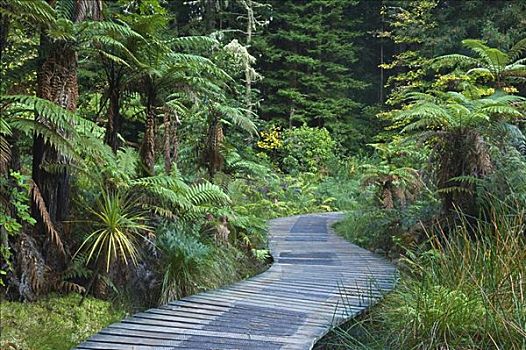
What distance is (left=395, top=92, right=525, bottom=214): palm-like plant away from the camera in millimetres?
5461

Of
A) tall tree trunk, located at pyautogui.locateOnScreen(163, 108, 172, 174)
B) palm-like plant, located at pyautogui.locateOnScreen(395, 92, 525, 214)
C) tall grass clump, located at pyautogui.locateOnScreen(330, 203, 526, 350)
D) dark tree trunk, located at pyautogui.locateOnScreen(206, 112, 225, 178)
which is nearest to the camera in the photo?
tall grass clump, located at pyautogui.locateOnScreen(330, 203, 526, 350)

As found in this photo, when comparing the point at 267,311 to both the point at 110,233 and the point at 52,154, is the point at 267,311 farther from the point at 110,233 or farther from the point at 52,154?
the point at 52,154

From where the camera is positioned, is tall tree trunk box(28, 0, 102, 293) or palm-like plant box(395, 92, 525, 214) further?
palm-like plant box(395, 92, 525, 214)

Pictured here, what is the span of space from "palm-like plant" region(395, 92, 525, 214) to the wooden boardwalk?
120 cm

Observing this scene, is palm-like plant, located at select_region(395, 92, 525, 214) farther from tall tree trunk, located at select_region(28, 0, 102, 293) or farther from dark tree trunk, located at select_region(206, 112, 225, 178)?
tall tree trunk, located at select_region(28, 0, 102, 293)

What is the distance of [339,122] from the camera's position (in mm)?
19297

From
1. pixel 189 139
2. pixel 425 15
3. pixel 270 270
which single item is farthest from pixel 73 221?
pixel 425 15

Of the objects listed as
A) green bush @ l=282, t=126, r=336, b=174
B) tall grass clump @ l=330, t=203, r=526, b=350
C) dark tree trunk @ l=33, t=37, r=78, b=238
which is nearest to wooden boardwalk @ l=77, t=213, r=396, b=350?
tall grass clump @ l=330, t=203, r=526, b=350

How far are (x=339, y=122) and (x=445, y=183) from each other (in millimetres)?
13695

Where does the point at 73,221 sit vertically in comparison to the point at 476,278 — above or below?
above

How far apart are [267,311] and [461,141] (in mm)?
3370

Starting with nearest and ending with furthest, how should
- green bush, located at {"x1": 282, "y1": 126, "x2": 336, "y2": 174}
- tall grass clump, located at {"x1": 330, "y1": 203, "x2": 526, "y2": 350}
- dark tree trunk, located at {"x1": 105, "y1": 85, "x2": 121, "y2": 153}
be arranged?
tall grass clump, located at {"x1": 330, "y1": 203, "x2": 526, "y2": 350} < dark tree trunk, located at {"x1": 105, "y1": 85, "x2": 121, "y2": 153} < green bush, located at {"x1": 282, "y1": 126, "x2": 336, "y2": 174}

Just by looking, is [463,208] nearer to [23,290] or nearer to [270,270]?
[270,270]

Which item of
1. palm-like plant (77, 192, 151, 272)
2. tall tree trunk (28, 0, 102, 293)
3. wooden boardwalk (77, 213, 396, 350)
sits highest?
tall tree trunk (28, 0, 102, 293)
